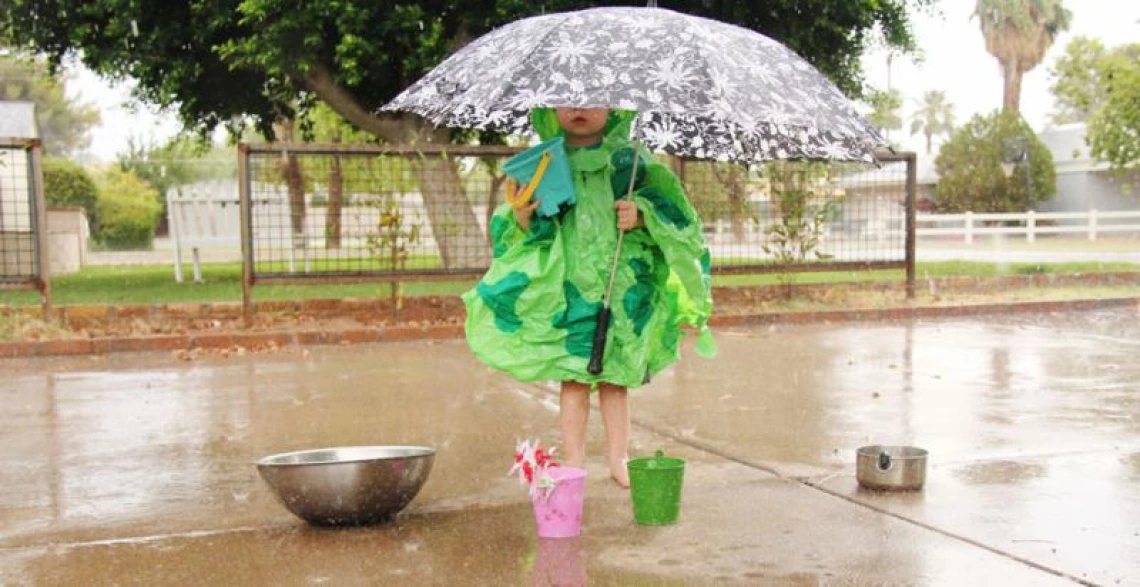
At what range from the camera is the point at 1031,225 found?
29609mm

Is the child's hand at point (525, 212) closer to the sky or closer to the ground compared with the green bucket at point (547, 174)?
closer to the ground

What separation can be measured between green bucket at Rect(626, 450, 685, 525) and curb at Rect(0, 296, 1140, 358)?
5.41 m

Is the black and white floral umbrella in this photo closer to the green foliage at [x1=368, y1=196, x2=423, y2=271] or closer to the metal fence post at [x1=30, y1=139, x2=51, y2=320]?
the metal fence post at [x1=30, y1=139, x2=51, y2=320]

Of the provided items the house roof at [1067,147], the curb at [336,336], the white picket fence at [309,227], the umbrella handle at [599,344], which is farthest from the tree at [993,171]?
the umbrella handle at [599,344]

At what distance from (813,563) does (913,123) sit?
113 m

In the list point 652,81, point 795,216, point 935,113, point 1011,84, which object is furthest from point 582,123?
point 935,113

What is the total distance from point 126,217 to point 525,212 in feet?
106

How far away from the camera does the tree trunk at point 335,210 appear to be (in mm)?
9914

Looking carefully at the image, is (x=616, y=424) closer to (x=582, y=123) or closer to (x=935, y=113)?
(x=582, y=123)

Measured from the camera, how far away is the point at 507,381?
21.8 feet

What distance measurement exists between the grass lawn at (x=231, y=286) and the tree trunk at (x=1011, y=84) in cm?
3000

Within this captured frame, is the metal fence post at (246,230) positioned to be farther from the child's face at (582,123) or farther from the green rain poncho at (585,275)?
the child's face at (582,123)

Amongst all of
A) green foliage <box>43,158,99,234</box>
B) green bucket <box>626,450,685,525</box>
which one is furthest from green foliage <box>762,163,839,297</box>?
green foliage <box>43,158,99,234</box>

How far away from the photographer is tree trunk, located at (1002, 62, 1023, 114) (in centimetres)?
4462
